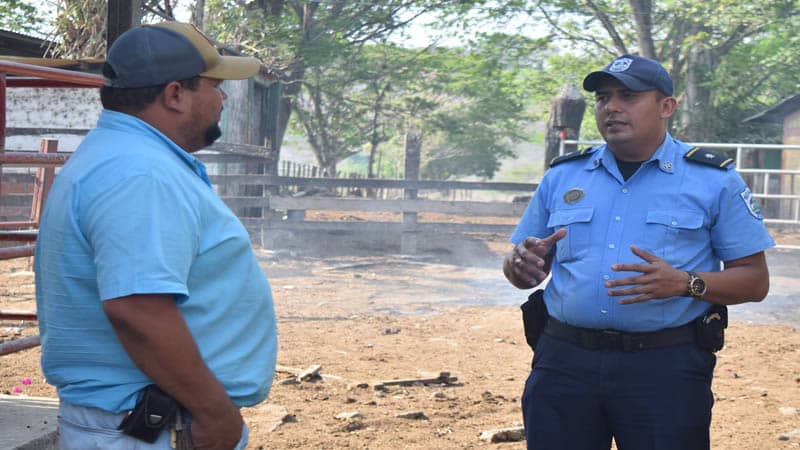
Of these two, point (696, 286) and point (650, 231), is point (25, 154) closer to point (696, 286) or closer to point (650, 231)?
point (650, 231)

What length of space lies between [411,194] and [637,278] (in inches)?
515

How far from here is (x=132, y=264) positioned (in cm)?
197

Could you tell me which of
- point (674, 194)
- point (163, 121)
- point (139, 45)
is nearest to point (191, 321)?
point (163, 121)

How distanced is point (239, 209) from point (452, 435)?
11127mm

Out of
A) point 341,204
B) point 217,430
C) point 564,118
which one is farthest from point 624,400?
point 341,204

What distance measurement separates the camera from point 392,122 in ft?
101

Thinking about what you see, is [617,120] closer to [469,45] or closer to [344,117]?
[469,45]

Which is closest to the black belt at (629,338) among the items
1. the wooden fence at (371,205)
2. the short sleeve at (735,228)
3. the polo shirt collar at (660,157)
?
the short sleeve at (735,228)

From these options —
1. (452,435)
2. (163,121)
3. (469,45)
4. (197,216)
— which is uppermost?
(469,45)

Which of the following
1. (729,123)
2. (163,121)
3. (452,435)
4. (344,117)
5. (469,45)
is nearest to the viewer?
(163,121)

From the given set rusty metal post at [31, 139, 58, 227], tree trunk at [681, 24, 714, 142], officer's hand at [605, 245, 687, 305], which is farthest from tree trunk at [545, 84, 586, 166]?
tree trunk at [681, 24, 714, 142]

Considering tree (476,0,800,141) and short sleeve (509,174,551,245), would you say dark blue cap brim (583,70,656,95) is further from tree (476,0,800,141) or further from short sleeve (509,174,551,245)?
tree (476,0,800,141)

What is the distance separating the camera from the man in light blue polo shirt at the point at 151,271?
200 centimetres

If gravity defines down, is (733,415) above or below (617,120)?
below
